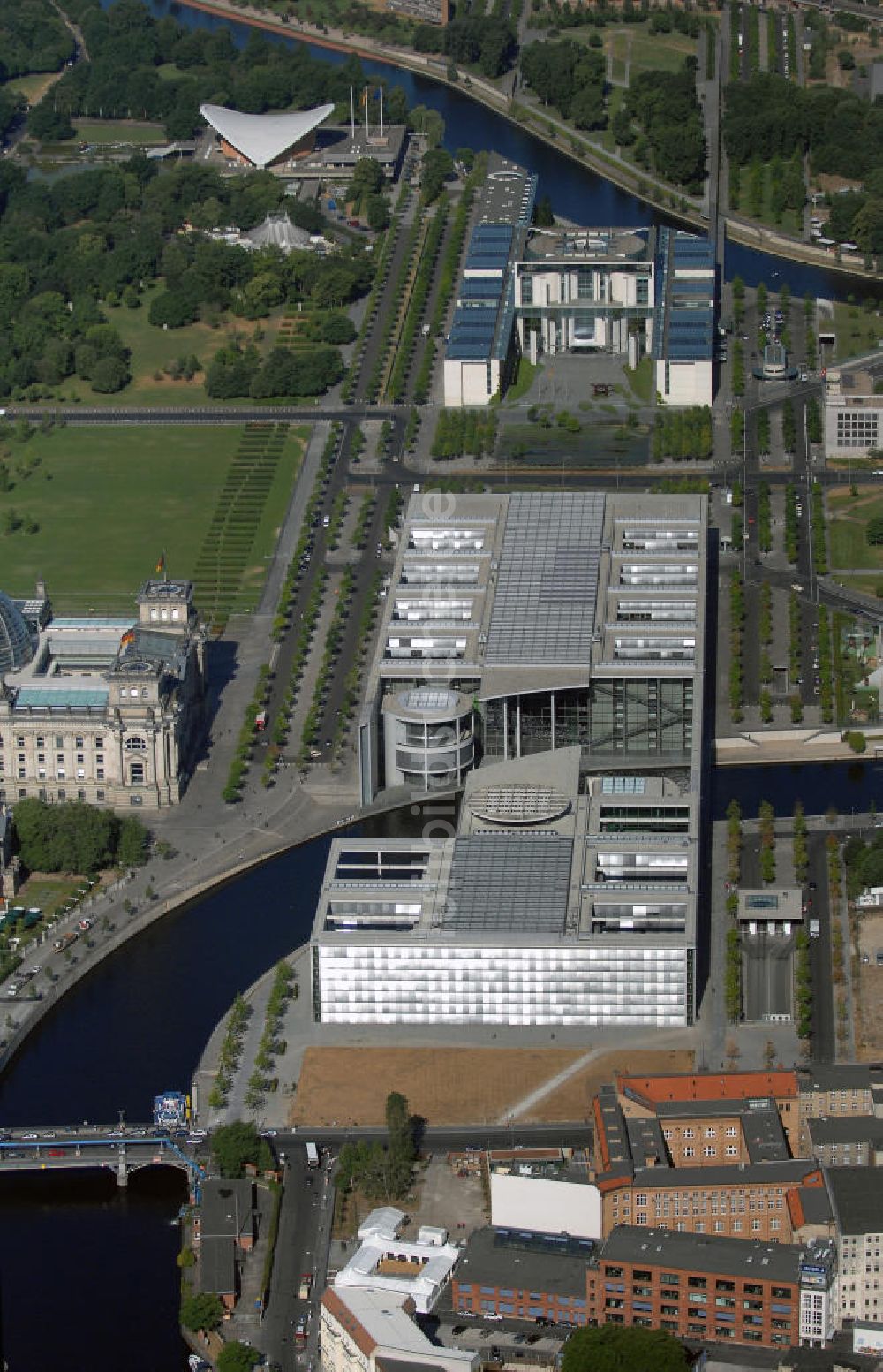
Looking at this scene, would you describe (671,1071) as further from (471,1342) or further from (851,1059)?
(471,1342)

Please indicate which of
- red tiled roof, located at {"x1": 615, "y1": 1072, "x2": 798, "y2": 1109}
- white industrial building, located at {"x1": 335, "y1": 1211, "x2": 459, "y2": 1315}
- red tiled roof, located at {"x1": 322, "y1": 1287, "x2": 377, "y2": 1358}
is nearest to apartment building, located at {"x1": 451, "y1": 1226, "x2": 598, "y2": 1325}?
white industrial building, located at {"x1": 335, "y1": 1211, "x2": 459, "y2": 1315}

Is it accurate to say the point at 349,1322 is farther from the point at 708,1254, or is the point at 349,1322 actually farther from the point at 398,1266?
the point at 708,1254

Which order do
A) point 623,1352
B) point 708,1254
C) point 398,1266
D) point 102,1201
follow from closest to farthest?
point 623,1352 → point 708,1254 → point 398,1266 → point 102,1201

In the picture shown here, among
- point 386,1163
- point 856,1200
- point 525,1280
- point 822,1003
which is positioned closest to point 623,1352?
point 525,1280

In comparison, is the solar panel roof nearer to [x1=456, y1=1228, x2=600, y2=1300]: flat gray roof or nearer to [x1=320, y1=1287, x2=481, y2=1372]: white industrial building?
[x1=456, y1=1228, x2=600, y2=1300]: flat gray roof

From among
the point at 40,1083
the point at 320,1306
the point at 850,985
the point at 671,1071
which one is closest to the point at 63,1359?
the point at 320,1306

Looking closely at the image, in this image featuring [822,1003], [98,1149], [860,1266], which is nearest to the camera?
[860,1266]
